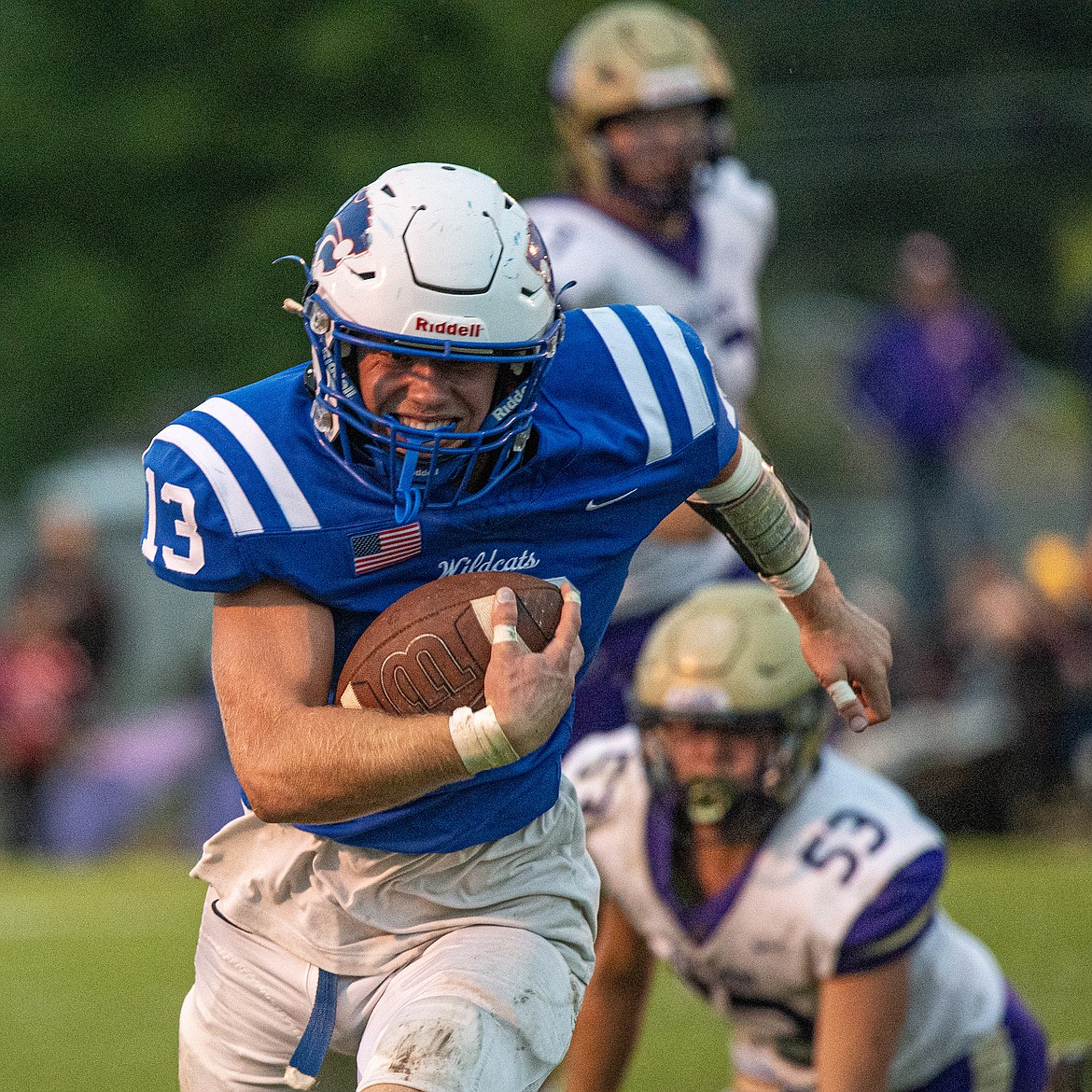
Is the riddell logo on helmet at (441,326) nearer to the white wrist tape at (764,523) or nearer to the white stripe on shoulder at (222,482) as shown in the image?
the white stripe on shoulder at (222,482)

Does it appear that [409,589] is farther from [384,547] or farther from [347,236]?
[347,236]

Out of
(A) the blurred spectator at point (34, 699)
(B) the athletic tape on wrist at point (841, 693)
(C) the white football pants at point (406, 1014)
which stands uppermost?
(B) the athletic tape on wrist at point (841, 693)

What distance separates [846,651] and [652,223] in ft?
7.09

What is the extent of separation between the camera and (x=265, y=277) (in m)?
10.7

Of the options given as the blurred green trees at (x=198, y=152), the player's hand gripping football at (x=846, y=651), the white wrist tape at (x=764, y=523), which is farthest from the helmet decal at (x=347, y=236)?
the blurred green trees at (x=198, y=152)

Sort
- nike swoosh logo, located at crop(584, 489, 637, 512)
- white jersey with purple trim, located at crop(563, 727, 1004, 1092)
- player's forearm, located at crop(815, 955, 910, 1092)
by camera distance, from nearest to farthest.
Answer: nike swoosh logo, located at crop(584, 489, 637, 512), player's forearm, located at crop(815, 955, 910, 1092), white jersey with purple trim, located at crop(563, 727, 1004, 1092)

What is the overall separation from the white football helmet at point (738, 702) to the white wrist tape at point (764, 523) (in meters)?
0.75

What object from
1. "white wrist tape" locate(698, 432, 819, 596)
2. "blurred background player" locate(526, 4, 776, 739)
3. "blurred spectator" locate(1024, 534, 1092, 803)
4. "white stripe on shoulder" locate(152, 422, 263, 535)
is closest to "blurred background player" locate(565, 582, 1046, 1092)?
"blurred background player" locate(526, 4, 776, 739)

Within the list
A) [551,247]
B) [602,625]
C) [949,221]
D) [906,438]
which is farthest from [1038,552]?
[949,221]

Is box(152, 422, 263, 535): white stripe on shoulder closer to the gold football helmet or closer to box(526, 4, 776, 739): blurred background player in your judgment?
box(526, 4, 776, 739): blurred background player

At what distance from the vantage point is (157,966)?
7348mm

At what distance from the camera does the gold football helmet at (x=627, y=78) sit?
5750 mm

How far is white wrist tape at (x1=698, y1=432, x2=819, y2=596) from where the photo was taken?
3879 mm

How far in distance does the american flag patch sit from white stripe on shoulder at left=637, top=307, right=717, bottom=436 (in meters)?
0.57
